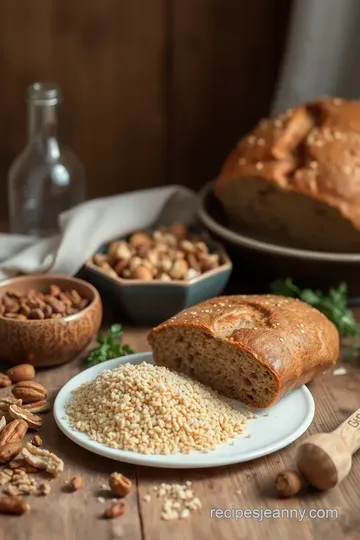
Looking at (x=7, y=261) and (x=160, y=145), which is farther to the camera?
(x=160, y=145)

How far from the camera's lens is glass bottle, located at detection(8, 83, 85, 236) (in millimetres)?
1867

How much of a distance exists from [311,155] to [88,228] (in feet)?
1.58

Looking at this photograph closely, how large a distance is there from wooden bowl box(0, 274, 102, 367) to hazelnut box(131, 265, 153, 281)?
12cm

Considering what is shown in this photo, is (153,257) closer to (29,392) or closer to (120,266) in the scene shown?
(120,266)

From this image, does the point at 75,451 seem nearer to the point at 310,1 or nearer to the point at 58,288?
the point at 58,288

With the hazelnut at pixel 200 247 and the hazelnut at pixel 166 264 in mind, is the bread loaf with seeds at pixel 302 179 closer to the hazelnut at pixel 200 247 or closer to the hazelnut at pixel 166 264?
the hazelnut at pixel 200 247

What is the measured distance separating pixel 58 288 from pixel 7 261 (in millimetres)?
156

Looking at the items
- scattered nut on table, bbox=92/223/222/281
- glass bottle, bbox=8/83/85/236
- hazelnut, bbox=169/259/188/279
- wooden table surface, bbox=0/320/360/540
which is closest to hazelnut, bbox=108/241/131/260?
scattered nut on table, bbox=92/223/222/281

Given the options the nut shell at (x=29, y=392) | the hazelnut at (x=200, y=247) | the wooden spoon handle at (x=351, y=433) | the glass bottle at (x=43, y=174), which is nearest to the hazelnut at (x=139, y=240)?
the hazelnut at (x=200, y=247)

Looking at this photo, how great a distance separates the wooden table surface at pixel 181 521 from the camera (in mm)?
1092

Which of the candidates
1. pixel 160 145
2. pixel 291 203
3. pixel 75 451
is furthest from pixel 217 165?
pixel 75 451

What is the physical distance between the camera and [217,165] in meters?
2.27

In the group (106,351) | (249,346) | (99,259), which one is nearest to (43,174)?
(99,259)

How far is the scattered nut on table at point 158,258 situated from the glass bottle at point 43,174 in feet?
0.68
